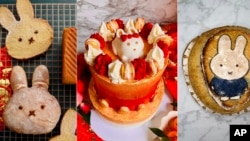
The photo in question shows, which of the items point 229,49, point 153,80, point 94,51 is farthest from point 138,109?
point 229,49

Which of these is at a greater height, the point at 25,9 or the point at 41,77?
the point at 25,9

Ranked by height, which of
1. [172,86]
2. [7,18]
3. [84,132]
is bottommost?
[84,132]

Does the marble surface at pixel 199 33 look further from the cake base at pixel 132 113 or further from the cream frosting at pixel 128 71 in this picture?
the cream frosting at pixel 128 71

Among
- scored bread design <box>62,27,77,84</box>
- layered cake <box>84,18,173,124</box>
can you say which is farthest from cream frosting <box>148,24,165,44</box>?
scored bread design <box>62,27,77,84</box>

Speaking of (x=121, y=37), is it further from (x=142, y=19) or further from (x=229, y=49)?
(x=229, y=49)

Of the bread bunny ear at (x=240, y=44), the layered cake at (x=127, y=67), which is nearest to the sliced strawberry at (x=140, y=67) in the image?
the layered cake at (x=127, y=67)

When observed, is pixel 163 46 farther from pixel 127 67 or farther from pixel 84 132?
pixel 84 132

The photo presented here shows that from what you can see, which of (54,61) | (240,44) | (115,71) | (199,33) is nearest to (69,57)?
(54,61)
